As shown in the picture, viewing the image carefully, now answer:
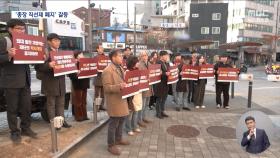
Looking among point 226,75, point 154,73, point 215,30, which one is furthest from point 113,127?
point 215,30

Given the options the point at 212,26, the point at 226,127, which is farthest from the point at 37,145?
the point at 212,26

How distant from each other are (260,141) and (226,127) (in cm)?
458

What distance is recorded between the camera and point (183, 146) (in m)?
5.70

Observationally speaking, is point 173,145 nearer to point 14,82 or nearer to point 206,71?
point 14,82

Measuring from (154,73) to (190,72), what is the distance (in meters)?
2.12

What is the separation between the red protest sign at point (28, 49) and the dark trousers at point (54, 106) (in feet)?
3.08

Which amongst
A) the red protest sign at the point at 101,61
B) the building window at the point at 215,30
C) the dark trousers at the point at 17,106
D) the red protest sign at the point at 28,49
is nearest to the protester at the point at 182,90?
the red protest sign at the point at 101,61

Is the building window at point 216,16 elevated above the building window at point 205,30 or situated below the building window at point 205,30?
Result: above

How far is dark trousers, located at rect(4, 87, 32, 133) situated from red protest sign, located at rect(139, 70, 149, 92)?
90.8 inches

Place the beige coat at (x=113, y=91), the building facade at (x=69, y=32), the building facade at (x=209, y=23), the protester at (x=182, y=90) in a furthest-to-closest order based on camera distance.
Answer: the building facade at (x=209, y=23), the building facade at (x=69, y=32), the protester at (x=182, y=90), the beige coat at (x=113, y=91)

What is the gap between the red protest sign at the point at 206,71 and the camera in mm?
8945

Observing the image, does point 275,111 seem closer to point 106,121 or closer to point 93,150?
point 106,121

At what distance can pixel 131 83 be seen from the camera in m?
5.51

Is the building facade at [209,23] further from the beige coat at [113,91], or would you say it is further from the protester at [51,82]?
the beige coat at [113,91]
